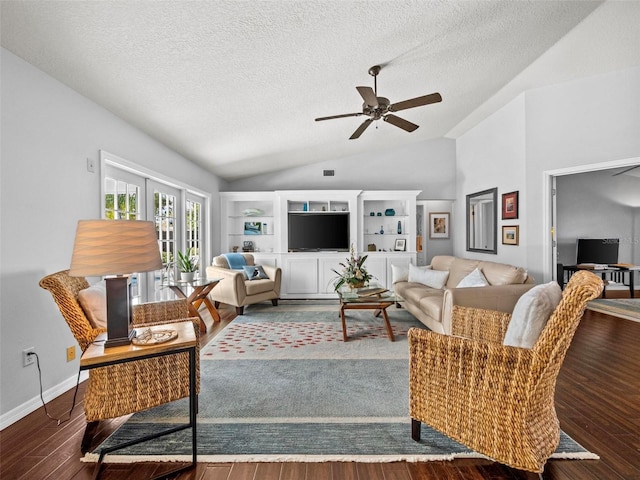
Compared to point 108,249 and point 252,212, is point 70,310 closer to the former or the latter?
point 108,249

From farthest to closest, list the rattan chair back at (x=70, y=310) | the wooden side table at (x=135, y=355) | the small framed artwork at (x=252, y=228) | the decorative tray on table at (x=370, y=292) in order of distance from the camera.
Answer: the small framed artwork at (x=252, y=228), the decorative tray on table at (x=370, y=292), the rattan chair back at (x=70, y=310), the wooden side table at (x=135, y=355)

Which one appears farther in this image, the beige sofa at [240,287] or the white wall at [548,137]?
the beige sofa at [240,287]

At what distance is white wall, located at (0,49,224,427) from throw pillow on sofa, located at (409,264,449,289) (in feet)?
13.2

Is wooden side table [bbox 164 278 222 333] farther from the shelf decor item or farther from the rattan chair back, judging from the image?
the shelf decor item

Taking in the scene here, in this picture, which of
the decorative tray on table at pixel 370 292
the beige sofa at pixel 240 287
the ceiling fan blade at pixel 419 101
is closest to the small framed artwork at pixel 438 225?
the decorative tray on table at pixel 370 292

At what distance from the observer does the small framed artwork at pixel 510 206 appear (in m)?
4.52

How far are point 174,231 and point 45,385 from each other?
2.56m

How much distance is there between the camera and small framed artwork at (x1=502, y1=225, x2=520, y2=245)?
4.53m

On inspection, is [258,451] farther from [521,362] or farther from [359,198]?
[359,198]

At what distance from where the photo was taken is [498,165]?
4.94 m

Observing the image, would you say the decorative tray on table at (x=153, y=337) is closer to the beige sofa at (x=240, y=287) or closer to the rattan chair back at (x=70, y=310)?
the rattan chair back at (x=70, y=310)

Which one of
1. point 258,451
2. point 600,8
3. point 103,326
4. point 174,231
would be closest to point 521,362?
point 258,451

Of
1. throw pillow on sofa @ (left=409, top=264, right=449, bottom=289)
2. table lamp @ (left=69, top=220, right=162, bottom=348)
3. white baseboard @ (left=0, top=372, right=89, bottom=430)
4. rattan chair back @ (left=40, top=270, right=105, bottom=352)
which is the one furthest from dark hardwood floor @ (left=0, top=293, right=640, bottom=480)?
throw pillow on sofa @ (left=409, top=264, right=449, bottom=289)

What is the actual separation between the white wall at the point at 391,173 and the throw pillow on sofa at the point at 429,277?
2.14m
